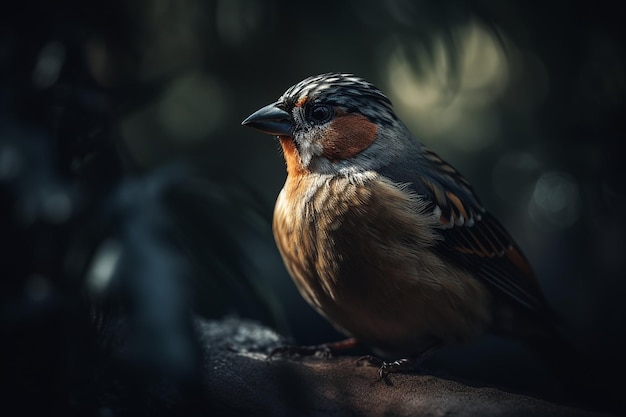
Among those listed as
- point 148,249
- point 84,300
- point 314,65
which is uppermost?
point 314,65

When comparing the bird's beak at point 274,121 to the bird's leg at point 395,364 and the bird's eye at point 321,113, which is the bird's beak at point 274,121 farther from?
the bird's leg at point 395,364

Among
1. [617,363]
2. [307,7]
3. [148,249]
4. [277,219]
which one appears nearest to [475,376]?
[617,363]

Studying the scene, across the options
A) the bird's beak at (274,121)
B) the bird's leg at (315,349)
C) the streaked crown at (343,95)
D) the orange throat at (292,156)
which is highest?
the streaked crown at (343,95)

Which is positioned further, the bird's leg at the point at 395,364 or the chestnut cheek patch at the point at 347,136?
the chestnut cheek patch at the point at 347,136

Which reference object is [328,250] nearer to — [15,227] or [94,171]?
[94,171]

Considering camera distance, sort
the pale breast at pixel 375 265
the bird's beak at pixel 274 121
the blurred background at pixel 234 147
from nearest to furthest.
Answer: the blurred background at pixel 234 147, the pale breast at pixel 375 265, the bird's beak at pixel 274 121

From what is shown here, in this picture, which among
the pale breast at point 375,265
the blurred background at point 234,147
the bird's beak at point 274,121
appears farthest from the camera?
the bird's beak at point 274,121

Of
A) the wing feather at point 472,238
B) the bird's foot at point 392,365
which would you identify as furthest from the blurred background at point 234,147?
the wing feather at point 472,238

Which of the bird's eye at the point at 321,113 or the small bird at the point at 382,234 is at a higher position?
the bird's eye at the point at 321,113
